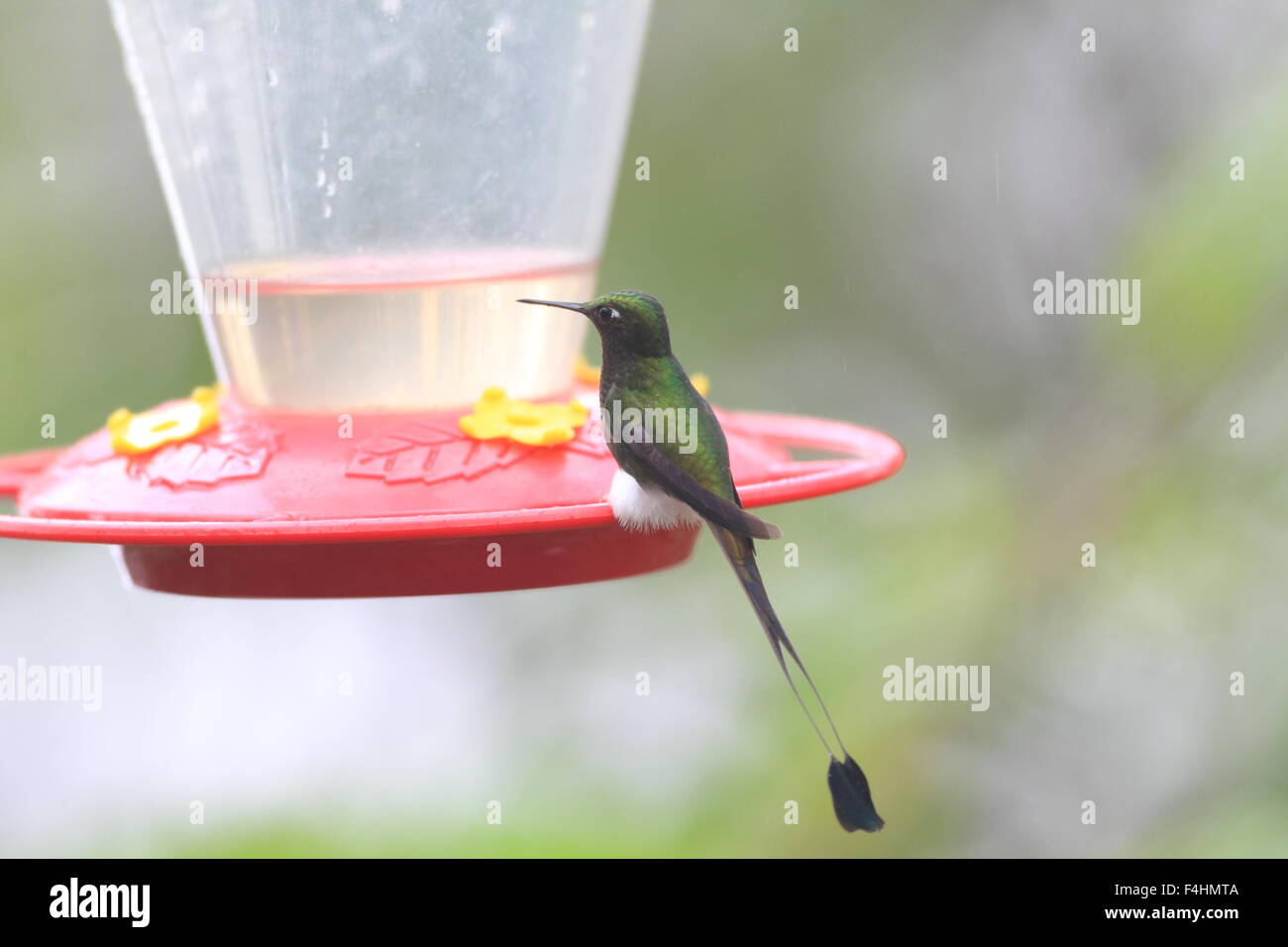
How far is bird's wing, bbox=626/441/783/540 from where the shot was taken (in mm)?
2518

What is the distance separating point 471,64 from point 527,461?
84 centimetres

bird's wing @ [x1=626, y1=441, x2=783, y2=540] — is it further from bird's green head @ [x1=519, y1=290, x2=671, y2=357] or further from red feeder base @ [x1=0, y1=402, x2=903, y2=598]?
bird's green head @ [x1=519, y1=290, x2=671, y2=357]

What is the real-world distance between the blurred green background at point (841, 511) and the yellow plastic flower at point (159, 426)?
2.20 metres

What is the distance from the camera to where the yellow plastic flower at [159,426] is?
283 centimetres

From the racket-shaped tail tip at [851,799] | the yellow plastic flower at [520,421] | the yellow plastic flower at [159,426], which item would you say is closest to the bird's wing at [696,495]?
the yellow plastic flower at [520,421]

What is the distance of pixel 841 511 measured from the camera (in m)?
5.64

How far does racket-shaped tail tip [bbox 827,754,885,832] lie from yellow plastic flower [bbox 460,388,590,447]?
79 cm

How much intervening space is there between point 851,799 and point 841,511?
121 inches

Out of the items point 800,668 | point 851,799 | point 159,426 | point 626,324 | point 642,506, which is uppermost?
point 626,324

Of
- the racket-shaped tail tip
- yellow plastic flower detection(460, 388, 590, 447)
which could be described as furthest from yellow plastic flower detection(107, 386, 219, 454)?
the racket-shaped tail tip

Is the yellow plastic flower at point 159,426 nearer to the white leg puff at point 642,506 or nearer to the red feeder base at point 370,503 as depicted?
the red feeder base at point 370,503

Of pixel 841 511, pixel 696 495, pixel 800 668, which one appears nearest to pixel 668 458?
pixel 696 495

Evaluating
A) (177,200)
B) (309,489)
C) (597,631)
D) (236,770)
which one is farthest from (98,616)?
(309,489)

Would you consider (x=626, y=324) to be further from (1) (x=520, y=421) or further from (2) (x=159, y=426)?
(2) (x=159, y=426)
